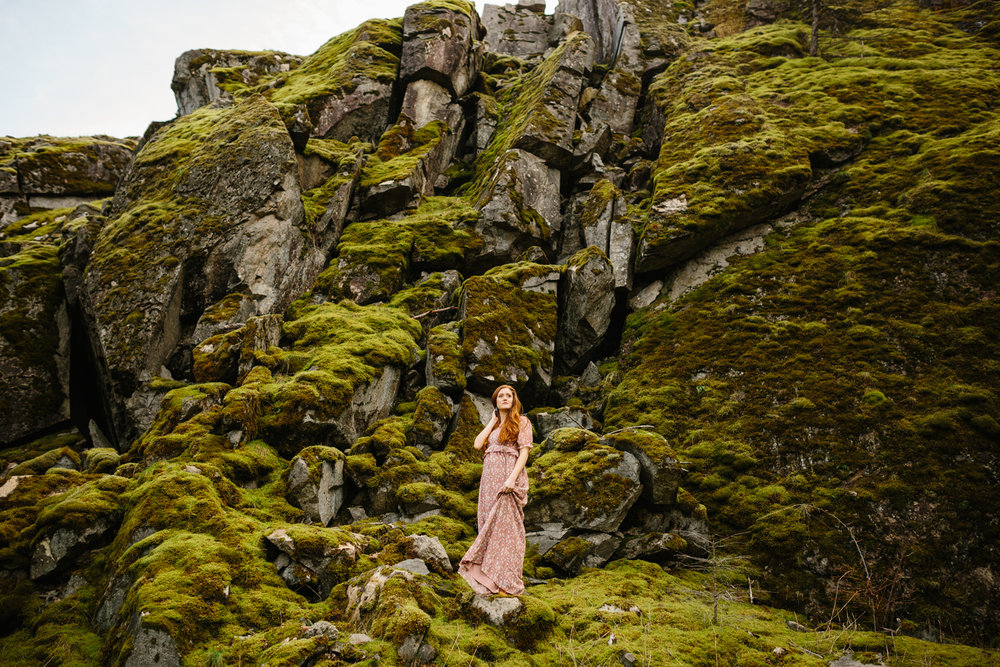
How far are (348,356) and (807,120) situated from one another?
19.8 m

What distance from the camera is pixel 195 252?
17.3 metres

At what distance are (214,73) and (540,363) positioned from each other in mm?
30157

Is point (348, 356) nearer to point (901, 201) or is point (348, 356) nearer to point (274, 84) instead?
point (901, 201)

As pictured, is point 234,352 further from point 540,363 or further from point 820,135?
point 820,135

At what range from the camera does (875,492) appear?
10.4 m

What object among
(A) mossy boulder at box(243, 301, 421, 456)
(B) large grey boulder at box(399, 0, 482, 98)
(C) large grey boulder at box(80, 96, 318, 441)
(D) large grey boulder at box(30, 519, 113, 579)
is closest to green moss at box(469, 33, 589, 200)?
(B) large grey boulder at box(399, 0, 482, 98)

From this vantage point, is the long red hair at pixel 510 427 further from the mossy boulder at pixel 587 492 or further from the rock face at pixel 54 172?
the rock face at pixel 54 172

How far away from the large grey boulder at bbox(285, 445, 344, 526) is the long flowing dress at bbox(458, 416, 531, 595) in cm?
405

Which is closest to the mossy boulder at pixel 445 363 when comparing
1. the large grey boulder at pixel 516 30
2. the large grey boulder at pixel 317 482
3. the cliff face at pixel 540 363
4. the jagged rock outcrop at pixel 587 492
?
the cliff face at pixel 540 363

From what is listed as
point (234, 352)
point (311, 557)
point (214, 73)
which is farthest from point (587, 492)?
point (214, 73)

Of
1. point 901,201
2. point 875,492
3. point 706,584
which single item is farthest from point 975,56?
point 706,584

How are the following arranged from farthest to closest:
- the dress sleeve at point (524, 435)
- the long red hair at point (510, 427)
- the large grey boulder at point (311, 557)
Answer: the long red hair at point (510, 427) → the dress sleeve at point (524, 435) → the large grey boulder at point (311, 557)

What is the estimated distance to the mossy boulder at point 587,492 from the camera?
1021cm

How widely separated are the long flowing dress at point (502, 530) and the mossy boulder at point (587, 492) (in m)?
2.67
